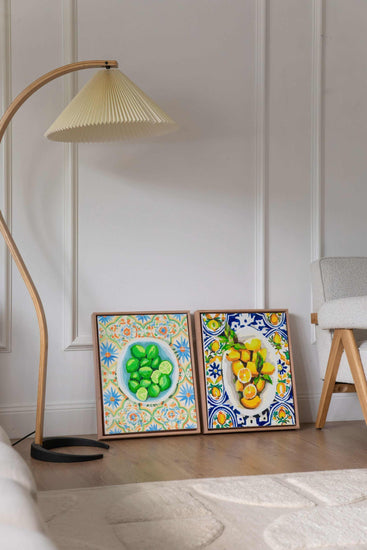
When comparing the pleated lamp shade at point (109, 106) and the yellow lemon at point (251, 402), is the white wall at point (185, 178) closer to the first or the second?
the yellow lemon at point (251, 402)

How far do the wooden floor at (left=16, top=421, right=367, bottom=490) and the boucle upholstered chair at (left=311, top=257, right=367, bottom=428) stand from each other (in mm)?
197

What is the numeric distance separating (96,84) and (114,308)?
1069 millimetres

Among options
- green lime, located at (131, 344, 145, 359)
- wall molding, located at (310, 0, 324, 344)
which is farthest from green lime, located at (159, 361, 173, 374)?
wall molding, located at (310, 0, 324, 344)

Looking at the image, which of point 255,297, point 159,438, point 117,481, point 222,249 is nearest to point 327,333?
point 255,297

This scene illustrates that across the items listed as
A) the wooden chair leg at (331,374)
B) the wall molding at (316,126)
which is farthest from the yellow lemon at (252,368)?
the wall molding at (316,126)

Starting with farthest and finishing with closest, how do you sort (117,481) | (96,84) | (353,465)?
(96,84)
(353,465)
(117,481)

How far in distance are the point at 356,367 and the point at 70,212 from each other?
1.46 metres

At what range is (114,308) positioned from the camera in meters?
3.25

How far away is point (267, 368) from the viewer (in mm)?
3309

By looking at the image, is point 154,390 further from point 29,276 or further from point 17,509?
point 17,509

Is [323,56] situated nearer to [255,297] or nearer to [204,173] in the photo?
[204,173]

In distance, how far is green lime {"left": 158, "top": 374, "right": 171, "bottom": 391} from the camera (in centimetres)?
317

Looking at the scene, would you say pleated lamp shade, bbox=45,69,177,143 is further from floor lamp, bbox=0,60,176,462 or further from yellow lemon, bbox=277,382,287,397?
yellow lemon, bbox=277,382,287,397

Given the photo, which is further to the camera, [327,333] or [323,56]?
[323,56]
